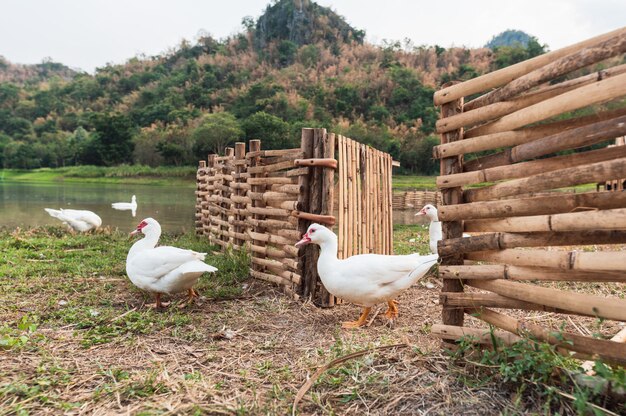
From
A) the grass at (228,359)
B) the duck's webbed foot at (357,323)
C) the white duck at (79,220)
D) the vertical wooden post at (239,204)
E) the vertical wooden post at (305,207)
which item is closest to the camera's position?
the grass at (228,359)

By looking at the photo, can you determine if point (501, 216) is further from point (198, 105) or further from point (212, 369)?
point (198, 105)

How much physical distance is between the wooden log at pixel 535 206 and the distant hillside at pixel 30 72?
126971 mm

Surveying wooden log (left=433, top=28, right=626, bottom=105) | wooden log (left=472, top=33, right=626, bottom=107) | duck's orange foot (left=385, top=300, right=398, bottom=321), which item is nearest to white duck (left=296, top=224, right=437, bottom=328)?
duck's orange foot (left=385, top=300, right=398, bottom=321)

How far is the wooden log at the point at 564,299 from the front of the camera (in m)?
2.08

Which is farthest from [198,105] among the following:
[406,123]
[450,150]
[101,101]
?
[450,150]

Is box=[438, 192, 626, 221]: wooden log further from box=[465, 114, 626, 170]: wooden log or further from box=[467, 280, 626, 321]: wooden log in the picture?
box=[467, 280, 626, 321]: wooden log

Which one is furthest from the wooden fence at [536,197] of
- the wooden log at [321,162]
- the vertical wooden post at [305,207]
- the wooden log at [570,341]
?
the vertical wooden post at [305,207]

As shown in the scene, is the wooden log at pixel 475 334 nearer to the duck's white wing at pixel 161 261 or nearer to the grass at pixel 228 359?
the grass at pixel 228 359

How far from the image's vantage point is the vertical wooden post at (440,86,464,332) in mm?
3014

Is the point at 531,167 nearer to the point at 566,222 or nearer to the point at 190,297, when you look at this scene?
the point at 566,222

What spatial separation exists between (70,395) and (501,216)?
2.90m

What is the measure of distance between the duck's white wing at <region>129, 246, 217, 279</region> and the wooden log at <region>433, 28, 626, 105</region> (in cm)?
302

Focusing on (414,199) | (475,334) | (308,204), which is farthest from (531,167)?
(414,199)

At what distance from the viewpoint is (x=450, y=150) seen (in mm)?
3074
